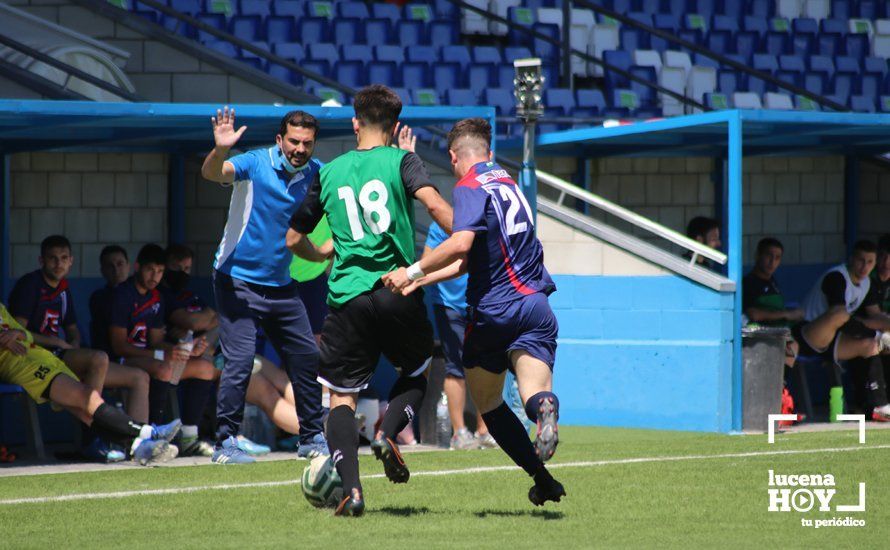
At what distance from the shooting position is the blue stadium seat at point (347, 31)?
1791 centimetres

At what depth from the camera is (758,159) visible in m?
15.1

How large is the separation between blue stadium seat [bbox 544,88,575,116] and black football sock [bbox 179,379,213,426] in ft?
25.8

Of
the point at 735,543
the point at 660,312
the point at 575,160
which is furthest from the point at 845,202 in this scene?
the point at 735,543

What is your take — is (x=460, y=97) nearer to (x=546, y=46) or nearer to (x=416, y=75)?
(x=416, y=75)

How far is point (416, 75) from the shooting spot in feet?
58.3

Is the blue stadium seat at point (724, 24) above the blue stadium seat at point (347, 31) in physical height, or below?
above

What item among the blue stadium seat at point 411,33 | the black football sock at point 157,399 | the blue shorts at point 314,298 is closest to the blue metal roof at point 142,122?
the blue shorts at point 314,298

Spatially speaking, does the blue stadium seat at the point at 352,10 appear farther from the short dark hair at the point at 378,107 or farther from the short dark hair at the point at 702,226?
the short dark hair at the point at 378,107

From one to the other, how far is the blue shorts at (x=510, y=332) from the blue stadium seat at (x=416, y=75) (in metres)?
10.7

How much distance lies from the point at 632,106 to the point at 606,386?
670 cm

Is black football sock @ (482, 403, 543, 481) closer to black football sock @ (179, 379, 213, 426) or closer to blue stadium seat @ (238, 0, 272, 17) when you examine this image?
black football sock @ (179, 379, 213, 426)

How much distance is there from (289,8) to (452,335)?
830 centimetres

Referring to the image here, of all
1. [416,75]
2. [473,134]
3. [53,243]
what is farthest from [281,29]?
[473,134]

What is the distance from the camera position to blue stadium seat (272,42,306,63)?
56.4 ft
